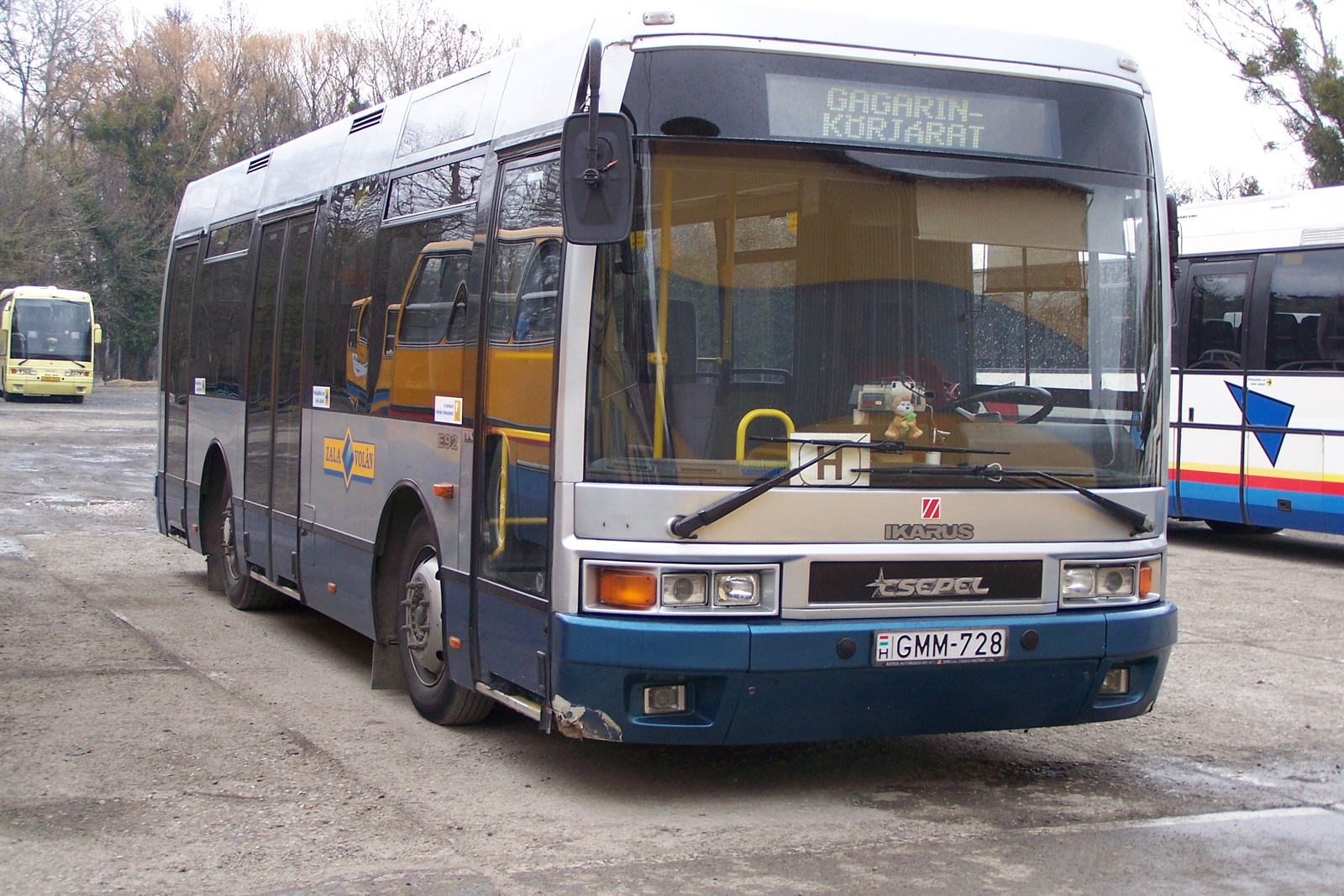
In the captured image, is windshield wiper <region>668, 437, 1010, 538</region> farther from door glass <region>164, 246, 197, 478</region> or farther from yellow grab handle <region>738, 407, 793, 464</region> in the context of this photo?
door glass <region>164, 246, 197, 478</region>

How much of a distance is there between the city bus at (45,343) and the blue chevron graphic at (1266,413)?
41.9 meters

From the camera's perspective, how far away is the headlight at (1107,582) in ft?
18.8

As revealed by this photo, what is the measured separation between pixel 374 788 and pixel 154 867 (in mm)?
1128

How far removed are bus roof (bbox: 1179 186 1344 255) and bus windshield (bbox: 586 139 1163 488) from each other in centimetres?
832

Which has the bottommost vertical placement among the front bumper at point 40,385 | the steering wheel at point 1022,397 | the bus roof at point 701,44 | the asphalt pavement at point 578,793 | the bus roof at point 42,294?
the asphalt pavement at point 578,793

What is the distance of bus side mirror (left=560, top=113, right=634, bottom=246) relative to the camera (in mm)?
5141

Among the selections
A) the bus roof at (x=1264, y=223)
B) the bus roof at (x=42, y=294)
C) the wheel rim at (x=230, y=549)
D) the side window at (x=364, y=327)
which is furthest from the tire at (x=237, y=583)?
the bus roof at (x=42, y=294)

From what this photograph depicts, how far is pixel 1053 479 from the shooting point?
224 inches

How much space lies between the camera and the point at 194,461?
1100 cm

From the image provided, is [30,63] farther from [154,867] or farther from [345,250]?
[154,867]

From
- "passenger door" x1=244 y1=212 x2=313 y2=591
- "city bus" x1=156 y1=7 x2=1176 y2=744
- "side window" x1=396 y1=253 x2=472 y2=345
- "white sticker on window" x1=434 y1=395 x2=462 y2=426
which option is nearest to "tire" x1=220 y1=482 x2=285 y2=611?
"passenger door" x1=244 y1=212 x2=313 y2=591

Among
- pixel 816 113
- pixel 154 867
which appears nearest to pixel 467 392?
pixel 816 113

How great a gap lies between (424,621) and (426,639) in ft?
0.28

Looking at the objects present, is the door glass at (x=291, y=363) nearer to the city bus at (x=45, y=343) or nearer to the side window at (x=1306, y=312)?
the side window at (x=1306, y=312)
